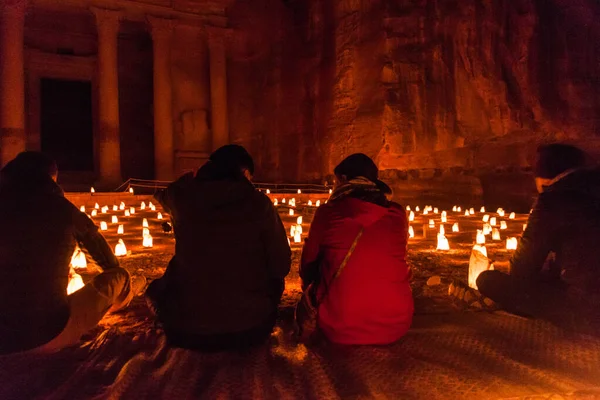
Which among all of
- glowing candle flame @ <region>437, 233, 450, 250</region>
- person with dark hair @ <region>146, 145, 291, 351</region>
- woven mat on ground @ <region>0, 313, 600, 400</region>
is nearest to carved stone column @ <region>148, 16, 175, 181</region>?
glowing candle flame @ <region>437, 233, 450, 250</region>

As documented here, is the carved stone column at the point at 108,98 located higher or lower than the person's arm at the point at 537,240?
higher

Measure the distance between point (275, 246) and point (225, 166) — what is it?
1.92ft

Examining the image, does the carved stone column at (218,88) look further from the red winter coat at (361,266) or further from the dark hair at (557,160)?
the red winter coat at (361,266)

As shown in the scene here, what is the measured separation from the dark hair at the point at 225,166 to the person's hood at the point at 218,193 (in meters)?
A: 0.06

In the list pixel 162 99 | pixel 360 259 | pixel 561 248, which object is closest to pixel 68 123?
pixel 162 99

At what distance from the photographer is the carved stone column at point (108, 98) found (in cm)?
1853

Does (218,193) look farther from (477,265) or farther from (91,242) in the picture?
(477,265)

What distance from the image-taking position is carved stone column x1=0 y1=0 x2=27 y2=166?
645 inches

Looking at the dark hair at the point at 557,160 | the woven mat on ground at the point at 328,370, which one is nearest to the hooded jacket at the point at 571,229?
the dark hair at the point at 557,160

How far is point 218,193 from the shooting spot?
8.82 feet

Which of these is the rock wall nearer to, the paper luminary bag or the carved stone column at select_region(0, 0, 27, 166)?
the paper luminary bag

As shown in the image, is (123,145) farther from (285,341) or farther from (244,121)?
(285,341)

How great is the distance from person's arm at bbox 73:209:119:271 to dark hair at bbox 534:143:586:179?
3.13m

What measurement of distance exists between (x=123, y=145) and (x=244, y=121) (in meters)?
5.92
